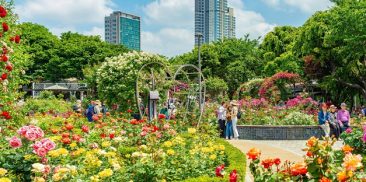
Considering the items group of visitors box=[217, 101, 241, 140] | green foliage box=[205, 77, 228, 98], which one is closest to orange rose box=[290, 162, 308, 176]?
group of visitors box=[217, 101, 241, 140]

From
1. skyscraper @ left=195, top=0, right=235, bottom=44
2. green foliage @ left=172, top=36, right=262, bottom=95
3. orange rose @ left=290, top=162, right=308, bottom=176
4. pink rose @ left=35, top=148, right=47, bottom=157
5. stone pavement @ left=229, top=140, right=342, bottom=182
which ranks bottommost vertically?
stone pavement @ left=229, top=140, right=342, bottom=182

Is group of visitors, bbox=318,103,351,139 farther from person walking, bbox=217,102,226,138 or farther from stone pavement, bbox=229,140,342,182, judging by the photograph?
person walking, bbox=217,102,226,138

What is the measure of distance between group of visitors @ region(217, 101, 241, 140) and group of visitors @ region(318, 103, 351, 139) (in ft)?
8.88

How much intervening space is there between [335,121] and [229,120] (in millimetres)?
3336

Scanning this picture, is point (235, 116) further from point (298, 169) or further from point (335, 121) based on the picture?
point (298, 169)

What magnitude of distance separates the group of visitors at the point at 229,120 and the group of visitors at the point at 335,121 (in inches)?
107

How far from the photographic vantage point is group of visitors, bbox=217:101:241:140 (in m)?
17.0

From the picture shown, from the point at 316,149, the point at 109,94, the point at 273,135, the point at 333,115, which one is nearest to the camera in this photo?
the point at 316,149

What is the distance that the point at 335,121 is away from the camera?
52.7ft

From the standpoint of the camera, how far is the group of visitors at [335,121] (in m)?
15.7

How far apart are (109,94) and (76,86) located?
32795mm

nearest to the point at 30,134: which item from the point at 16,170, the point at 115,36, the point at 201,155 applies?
the point at 16,170

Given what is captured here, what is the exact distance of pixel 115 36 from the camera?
199750mm

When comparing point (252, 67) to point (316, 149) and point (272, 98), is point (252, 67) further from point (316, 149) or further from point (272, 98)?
point (316, 149)
